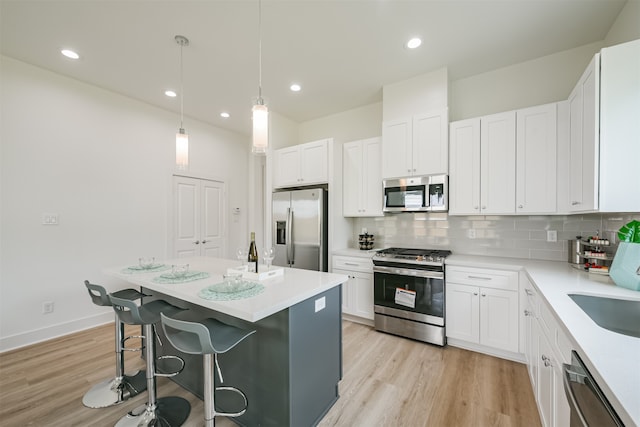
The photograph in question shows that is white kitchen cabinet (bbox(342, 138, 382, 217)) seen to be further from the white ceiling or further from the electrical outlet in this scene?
the electrical outlet

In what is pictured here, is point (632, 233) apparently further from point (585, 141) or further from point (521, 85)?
point (521, 85)

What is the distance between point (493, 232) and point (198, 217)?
4327 mm

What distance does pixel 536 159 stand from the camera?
Answer: 2543mm

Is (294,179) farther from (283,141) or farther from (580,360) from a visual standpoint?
(580,360)

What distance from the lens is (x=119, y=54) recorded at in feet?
8.91

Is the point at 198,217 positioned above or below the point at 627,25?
below

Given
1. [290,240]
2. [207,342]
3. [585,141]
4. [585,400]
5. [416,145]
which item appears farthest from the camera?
[290,240]

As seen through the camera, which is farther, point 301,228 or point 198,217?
point 198,217

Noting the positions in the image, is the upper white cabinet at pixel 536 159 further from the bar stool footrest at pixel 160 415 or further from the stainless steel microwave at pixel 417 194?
the bar stool footrest at pixel 160 415

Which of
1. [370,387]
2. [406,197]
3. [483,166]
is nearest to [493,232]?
[483,166]

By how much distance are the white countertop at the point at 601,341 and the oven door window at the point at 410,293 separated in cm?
93

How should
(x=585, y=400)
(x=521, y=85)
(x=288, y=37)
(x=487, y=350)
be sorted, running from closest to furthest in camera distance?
1. (x=585, y=400)
2. (x=288, y=37)
3. (x=487, y=350)
4. (x=521, y=85)

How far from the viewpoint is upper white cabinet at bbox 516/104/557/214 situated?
2.47 metres

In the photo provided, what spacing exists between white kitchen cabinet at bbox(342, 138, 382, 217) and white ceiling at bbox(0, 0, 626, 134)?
0.78 m
